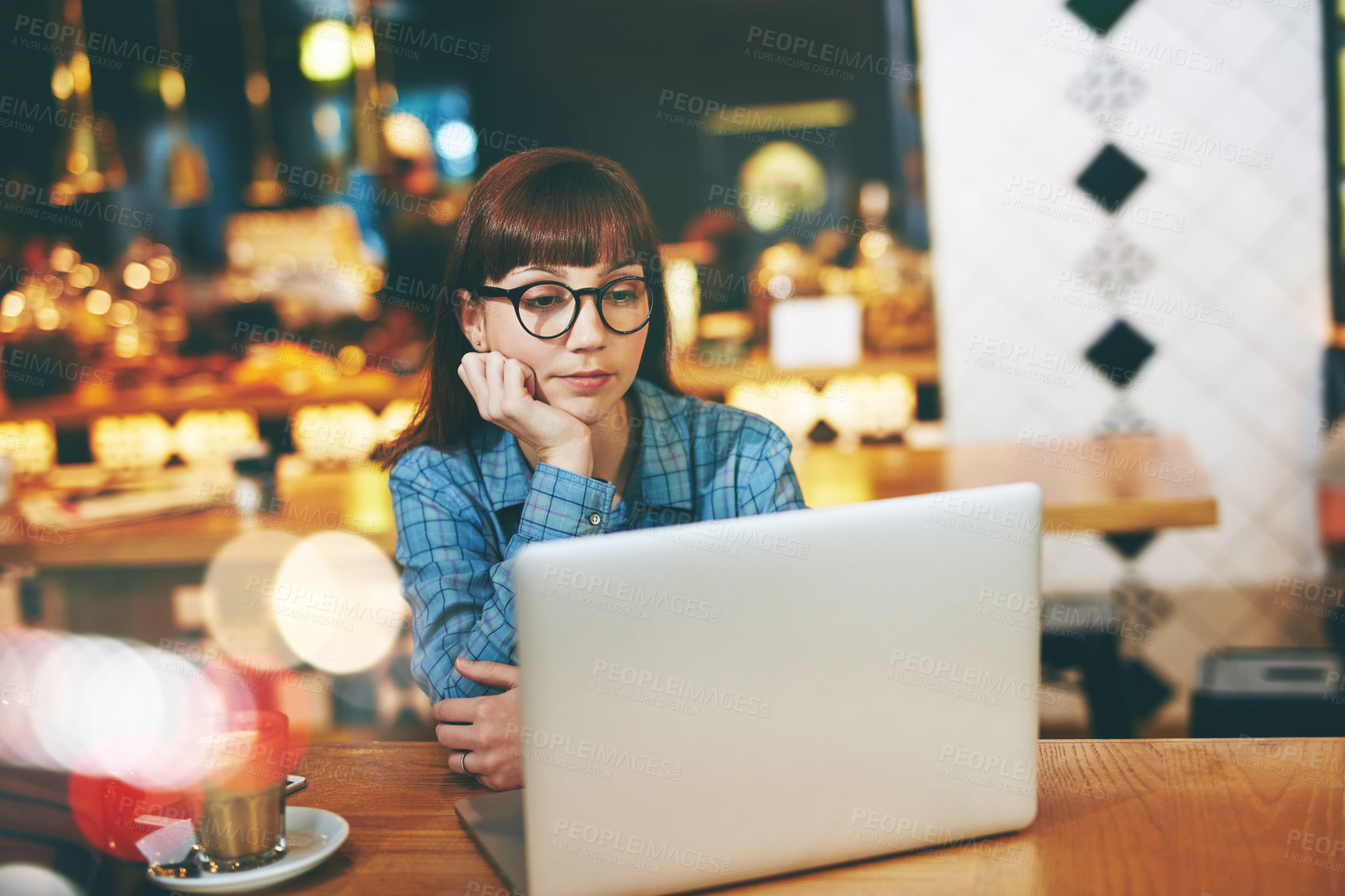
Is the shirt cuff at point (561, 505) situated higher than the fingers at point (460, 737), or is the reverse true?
the shirt cuff at point (561, 505)

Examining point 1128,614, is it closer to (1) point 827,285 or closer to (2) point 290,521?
(1) point 827,285

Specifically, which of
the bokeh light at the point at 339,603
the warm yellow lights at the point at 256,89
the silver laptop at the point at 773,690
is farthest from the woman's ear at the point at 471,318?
the warm yellow lights at the point at 256,89

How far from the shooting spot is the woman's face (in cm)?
113

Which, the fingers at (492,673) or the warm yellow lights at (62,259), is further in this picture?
the warm yellow lights at (62,259)

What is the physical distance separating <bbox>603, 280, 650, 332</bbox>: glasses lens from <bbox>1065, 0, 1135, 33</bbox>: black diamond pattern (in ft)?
8.24

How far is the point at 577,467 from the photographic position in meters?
1.13

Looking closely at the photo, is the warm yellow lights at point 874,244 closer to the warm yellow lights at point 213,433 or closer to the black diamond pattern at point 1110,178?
the black diamond pattern at point 1110,178

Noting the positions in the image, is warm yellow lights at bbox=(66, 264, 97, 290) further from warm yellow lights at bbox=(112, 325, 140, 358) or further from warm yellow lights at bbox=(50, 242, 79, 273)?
warm yellow lights at bbox=(112, 325, 140, 358)

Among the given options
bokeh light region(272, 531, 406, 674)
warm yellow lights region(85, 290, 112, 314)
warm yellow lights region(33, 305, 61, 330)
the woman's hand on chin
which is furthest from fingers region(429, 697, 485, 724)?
warm yellow lights region(85, 290, 112, 314)

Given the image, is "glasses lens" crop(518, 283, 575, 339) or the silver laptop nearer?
the silver laptop

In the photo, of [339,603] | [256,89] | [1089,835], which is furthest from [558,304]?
[256,89]

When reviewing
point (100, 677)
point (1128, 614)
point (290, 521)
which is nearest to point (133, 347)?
point (290, 521)

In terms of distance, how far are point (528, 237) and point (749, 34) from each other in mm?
4116

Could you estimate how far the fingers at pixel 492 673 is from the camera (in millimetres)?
979
